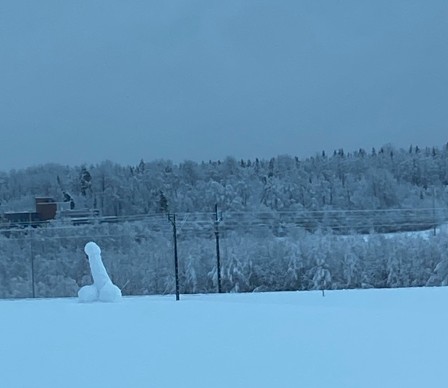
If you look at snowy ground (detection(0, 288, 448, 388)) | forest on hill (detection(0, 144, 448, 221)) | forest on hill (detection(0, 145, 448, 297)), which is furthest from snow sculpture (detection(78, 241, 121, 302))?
forest on hill (detection(0, 144, 448, 221))

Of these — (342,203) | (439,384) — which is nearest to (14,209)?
(342,203)

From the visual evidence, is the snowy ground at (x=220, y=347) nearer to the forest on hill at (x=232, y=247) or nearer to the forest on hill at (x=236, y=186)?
the forest on hill at (x=232, y=247)

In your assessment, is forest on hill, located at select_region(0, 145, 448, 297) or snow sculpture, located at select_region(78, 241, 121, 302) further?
forest on hill, located at select_region(0, 145, 448, 297)

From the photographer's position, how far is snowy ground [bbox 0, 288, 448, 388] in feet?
10.2

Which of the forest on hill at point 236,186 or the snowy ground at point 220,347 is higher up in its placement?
the forest on hill at point 236,186

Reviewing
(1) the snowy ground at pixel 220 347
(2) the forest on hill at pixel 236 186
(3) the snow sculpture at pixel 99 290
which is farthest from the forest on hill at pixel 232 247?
(1) the snowy ground at pixel 220 347

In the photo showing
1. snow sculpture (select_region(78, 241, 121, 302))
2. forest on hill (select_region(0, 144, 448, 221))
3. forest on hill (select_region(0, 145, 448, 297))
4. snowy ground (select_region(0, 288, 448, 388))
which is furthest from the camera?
forest on hill (select_region(0, 144, 448, 221))

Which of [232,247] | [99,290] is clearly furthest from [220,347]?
[232,247]

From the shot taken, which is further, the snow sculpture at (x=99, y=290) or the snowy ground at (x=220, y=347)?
the snow sculpture at (x=99, y=290)

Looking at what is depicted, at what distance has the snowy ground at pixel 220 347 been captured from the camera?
3.12 meters

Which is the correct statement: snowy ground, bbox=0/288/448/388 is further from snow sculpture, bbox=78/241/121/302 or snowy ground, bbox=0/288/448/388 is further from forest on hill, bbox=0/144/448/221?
forest on hill, bbox=0/144/448/221

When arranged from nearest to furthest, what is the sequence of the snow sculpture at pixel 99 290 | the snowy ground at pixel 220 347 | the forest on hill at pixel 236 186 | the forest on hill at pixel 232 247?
the snowy ground at pixel 220 347
the snow sculpture at pixel 99 290
the forest on hill at pixel 232 247
the forest on hill at pixel 236 186

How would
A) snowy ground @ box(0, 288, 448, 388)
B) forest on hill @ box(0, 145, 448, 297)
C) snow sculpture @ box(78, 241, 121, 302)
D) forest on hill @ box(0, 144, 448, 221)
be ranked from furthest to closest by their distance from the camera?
1. forest on hill @ box(0, 144, 448, 221)
2. forest on hill @ box(0, 145, 448, 297)
3. snow sculpture @ box(78, 241, 121, 302)
4. snowy ground @ box(0, 288, 448, 388)

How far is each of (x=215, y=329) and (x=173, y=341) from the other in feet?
1.50
